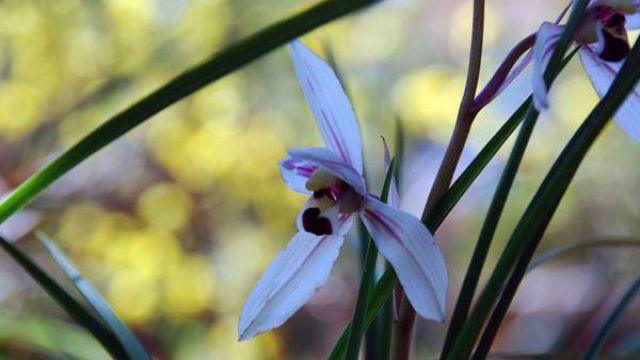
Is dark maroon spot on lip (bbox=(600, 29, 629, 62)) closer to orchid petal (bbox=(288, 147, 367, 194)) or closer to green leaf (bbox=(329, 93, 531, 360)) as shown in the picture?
green leaf (bbox=(329, 93, 531, 360))

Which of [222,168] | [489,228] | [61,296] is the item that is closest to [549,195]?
[489,228]

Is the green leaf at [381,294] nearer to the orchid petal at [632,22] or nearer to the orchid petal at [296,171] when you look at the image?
the orchid petal at [296,171]

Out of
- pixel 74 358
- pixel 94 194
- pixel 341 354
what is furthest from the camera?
pixel 94 194

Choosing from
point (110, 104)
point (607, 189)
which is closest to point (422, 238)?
point (110, 104)

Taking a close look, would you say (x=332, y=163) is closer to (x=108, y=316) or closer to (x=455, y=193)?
(x=455, y=193)

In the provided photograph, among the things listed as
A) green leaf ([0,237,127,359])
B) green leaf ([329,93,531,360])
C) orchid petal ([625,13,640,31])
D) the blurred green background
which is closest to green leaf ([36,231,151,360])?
green leaf ([0,237,127,359])

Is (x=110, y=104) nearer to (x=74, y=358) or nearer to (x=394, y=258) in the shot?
(x=74, y=358)
